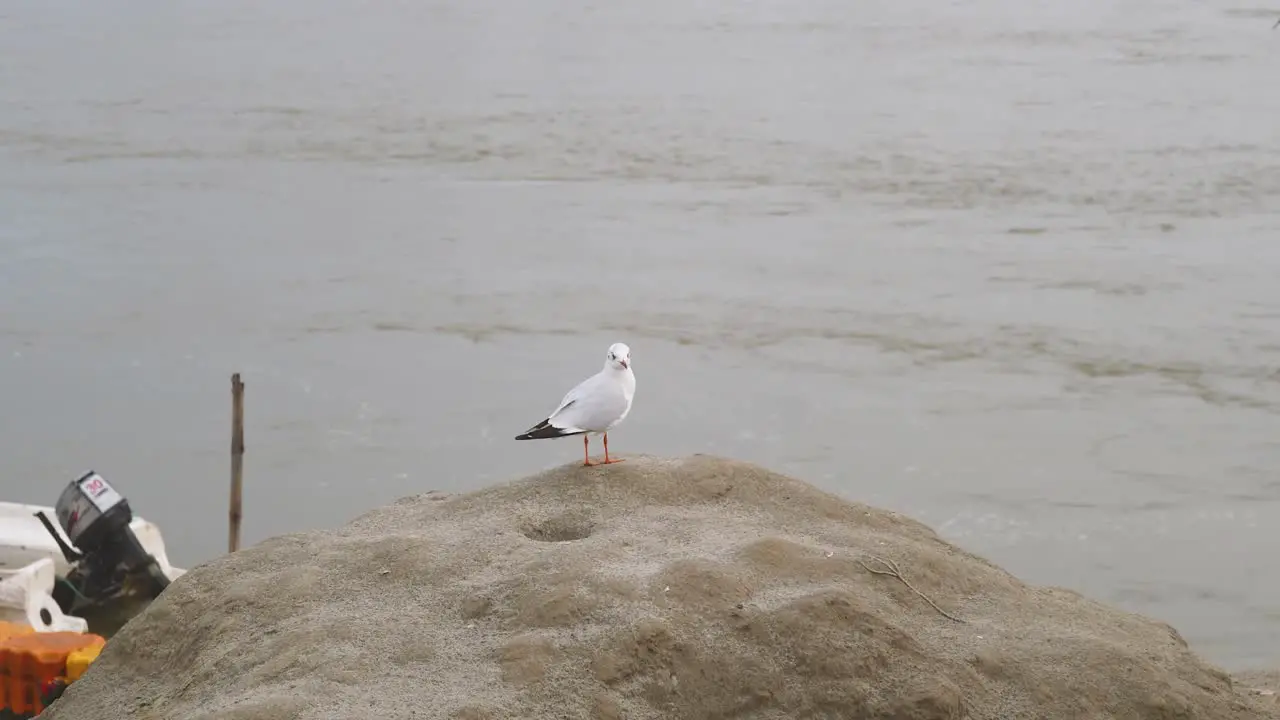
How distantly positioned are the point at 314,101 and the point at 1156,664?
1876cm

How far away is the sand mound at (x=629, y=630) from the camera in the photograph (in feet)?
15.0

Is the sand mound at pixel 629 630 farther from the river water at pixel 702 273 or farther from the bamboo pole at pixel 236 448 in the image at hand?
the river water at pixel 702 273

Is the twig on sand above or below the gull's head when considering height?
below

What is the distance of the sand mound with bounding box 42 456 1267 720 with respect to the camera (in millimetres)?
4559

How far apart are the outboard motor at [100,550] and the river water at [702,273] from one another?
6.73 feet

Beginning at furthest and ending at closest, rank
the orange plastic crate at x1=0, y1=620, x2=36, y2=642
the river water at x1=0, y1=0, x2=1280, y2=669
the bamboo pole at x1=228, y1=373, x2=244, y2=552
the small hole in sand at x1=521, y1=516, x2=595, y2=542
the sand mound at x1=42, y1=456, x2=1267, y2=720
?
1. the river water at x1=0, y1=0, x2=1280, y2=669
2. the bamboo pole at x1=228, y1=373, x2=244, y2=552
3. the orange plastic crate at x1=0, y1=620, x2=36, y2=642
4. the small hole in sand at x1=521, y1=516, x2=595, y2=542
5. the sand mound at x1=42, y1=456, x2=1267, y2=720

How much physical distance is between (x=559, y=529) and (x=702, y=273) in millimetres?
9891

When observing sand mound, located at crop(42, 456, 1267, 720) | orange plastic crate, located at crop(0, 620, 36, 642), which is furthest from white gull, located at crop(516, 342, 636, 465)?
orange plastic crate, located at crop(0, 620, 36, 642)

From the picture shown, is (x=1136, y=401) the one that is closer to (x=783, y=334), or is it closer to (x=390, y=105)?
(x=783, y=334)

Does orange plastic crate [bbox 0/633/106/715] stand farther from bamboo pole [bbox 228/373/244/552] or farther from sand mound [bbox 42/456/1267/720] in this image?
sand mound [bbox 42/456/1267/720]

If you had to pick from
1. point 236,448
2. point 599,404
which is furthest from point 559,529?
point 236,448

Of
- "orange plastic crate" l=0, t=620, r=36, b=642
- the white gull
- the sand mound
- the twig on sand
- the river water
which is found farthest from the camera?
the river water

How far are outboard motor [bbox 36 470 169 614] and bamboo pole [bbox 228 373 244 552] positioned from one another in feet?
1.80

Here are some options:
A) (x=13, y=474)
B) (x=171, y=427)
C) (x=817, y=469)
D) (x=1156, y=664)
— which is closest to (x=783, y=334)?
(x=817, y=469)
